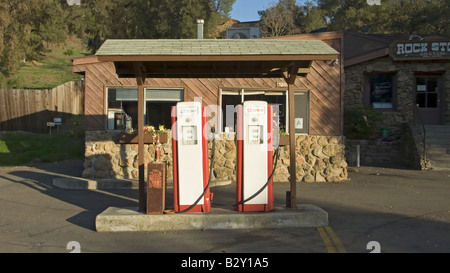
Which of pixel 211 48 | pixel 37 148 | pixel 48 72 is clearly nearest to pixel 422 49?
pixel 211 48

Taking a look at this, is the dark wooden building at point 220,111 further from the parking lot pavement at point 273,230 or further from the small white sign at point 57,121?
the small white sign at point 57,121

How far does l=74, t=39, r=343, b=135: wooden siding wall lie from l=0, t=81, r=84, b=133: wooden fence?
10996 millimetres

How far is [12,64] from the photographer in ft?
91.7

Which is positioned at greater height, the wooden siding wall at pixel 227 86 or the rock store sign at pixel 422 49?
the rock store sign at pixel 422 49

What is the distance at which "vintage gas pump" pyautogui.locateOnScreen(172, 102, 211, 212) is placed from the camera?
845 cm

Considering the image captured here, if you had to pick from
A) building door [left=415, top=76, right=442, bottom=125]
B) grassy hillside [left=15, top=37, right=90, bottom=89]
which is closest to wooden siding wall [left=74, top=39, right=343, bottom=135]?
building door [left=415, top=76, right=442, bottom=125]

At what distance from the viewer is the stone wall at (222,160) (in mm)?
14172

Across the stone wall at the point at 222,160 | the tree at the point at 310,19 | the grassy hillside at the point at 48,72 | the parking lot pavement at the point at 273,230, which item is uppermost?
the tree at the point at 310,19

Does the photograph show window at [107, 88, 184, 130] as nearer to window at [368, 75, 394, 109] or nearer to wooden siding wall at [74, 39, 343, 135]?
wooden siding wall at [74, 39, 343, 135]

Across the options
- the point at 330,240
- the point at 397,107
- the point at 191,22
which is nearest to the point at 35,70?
the point at 191,22

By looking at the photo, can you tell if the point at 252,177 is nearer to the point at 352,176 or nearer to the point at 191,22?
the point at 352,176

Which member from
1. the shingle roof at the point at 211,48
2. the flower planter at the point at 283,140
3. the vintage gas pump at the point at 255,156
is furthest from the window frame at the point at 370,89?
the vintage gas pump at the point at 255,156

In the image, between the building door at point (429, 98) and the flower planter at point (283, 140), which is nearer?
the flower planter at point (283, 140)

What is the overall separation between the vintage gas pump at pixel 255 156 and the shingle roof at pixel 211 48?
3.27 ft
